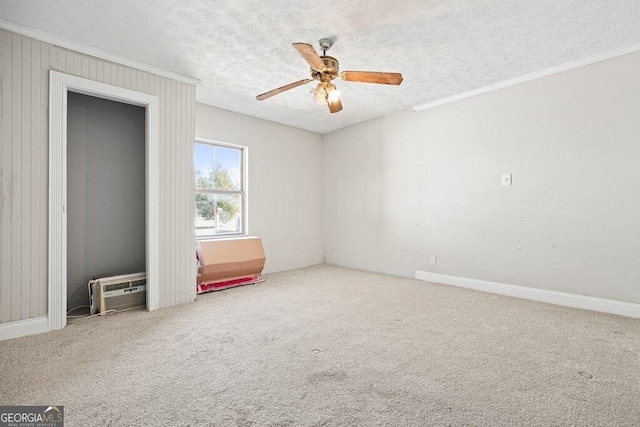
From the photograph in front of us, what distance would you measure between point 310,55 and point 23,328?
3.21 metres

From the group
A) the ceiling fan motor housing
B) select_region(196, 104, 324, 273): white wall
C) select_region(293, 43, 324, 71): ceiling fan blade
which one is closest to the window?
select_region(196, 104, 324, 273): white wall

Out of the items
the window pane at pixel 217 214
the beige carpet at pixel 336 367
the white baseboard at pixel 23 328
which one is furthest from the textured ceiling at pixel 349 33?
the beige carpet at pixel 336 367

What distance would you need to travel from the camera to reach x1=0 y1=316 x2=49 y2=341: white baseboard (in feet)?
7.65

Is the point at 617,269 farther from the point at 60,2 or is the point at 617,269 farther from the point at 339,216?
the point at 60,2

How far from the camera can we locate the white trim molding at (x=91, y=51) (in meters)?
2.37

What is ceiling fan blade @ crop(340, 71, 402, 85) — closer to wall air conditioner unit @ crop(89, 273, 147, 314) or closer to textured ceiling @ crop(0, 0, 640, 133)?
textured ceiling @ crop(0, 0, 640, 133)

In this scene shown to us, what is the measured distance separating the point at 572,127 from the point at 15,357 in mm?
5284

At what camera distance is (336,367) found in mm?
1919

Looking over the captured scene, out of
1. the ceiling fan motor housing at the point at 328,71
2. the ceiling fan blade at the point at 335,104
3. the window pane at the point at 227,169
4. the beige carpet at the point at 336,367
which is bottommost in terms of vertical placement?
the beige carpet at the point at 336,367

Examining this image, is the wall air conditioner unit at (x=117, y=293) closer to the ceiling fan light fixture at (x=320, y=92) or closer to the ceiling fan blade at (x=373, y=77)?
the ceiling fan light fixture at (x=320, y=92)

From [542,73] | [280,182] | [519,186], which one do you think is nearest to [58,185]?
[280,182]

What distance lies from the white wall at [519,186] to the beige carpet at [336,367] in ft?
1.93

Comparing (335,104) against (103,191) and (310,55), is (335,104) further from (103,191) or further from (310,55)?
(103,191)

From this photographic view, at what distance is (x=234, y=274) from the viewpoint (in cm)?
396
